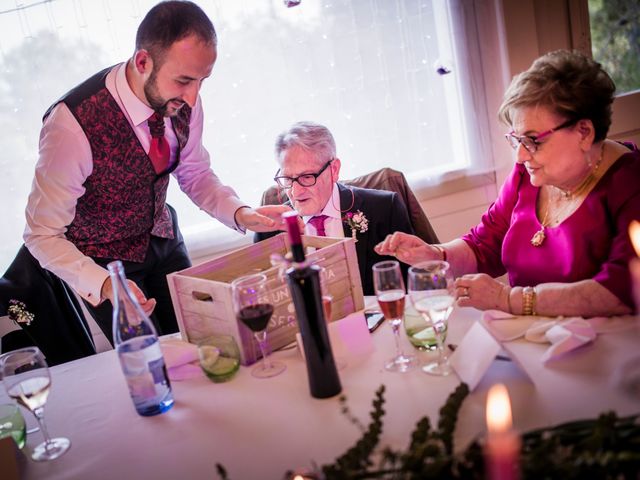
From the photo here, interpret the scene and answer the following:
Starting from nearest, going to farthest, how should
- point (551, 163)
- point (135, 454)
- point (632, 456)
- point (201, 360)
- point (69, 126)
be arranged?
1. point (632, 456)
2. point (135, 454)
3. point (201, 360)
4. point (551, 163)
5. point (69, 126)

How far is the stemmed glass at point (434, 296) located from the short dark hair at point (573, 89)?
2.19 ft

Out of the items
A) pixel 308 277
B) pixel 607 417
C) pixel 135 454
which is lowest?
pixel 135 454

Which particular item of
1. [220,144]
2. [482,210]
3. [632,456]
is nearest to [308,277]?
[632,456]

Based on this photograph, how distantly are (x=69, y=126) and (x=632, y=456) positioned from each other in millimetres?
1755

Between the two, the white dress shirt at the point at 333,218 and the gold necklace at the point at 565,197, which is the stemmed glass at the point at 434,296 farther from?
the white dress shirt at the point at 333,218

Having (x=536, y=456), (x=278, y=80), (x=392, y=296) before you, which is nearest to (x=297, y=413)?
(x=392, y=296)

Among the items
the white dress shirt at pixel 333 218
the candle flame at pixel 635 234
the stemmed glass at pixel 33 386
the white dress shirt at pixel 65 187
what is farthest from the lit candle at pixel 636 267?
the white dress shirt at pixel 65 187

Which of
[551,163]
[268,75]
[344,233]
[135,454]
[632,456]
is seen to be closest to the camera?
[632,456]

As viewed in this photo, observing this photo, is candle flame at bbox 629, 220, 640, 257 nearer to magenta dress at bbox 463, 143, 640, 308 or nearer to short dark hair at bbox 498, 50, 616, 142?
magenta dress at bbox 463, 143, 640, 308

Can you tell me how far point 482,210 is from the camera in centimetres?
365

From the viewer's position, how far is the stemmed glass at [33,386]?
121cm

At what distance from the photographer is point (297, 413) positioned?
1.20 metres

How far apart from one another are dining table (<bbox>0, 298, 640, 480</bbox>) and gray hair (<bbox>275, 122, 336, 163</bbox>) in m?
1.09

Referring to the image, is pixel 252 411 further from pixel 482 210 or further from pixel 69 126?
pixel 482 210
